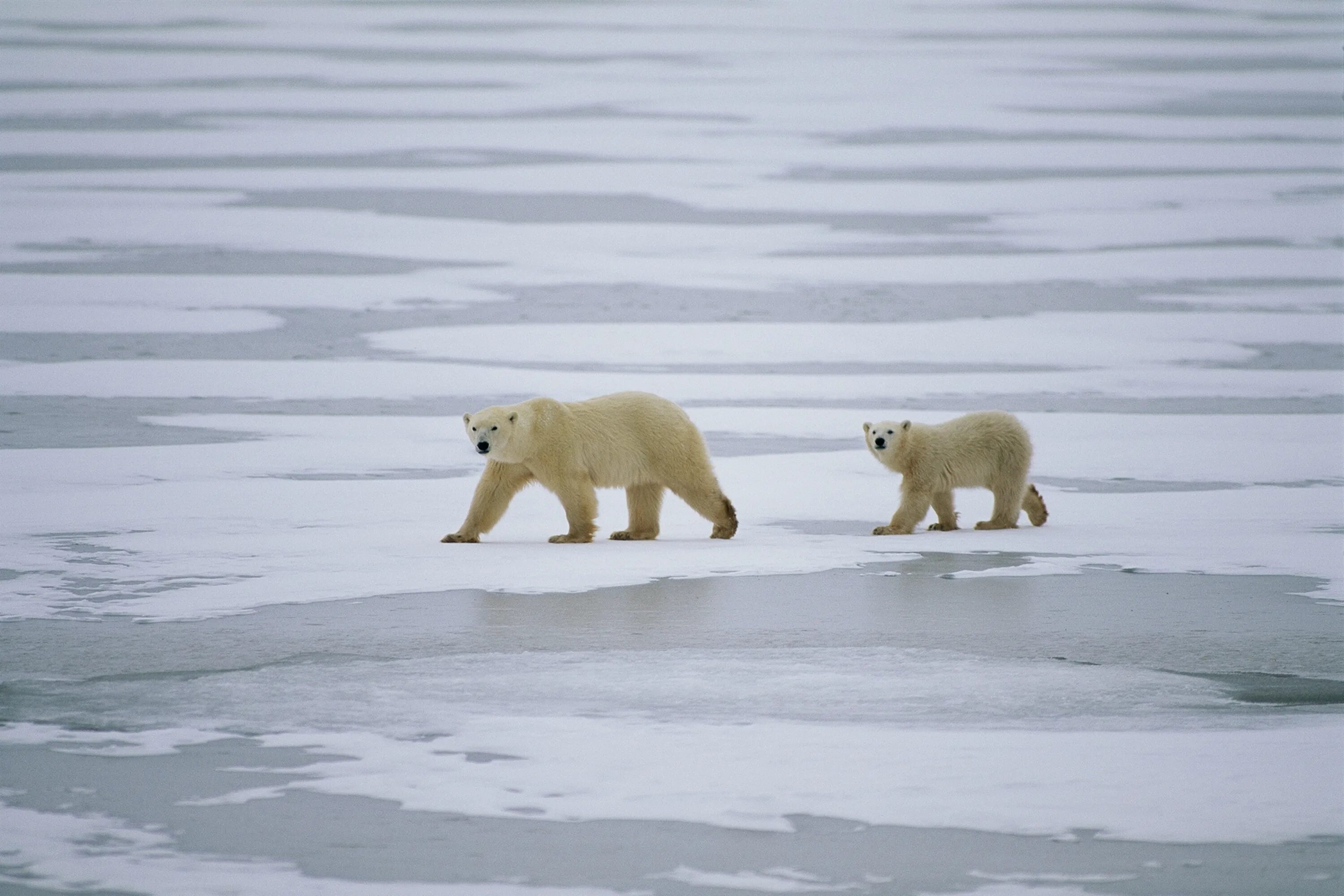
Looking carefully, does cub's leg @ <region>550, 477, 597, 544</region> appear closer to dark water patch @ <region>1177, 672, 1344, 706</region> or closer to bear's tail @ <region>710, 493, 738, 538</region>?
bear's tail @ <region>710, 493, 738, 538</region>

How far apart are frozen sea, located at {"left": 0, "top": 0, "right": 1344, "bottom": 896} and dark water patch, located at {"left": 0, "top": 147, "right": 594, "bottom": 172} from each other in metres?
0.09

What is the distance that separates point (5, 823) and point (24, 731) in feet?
1.83

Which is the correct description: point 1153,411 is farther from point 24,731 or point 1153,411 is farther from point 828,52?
point 828,52

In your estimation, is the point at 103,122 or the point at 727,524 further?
the point at 103,122

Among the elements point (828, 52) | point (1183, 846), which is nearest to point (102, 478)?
point (1183, 846)

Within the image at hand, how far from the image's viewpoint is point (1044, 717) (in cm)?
381

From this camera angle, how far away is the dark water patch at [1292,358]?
10.1 metres

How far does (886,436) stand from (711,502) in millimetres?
680

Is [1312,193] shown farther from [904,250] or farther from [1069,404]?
[1069,404]

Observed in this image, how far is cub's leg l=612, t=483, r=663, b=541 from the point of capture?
6.36 m

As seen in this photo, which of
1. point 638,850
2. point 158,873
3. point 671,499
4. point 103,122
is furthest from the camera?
point 103,122

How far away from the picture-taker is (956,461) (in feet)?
20.9

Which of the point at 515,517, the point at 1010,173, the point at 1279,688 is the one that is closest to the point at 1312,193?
the point at 1010,173

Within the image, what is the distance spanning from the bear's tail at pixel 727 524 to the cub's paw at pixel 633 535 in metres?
0.26
